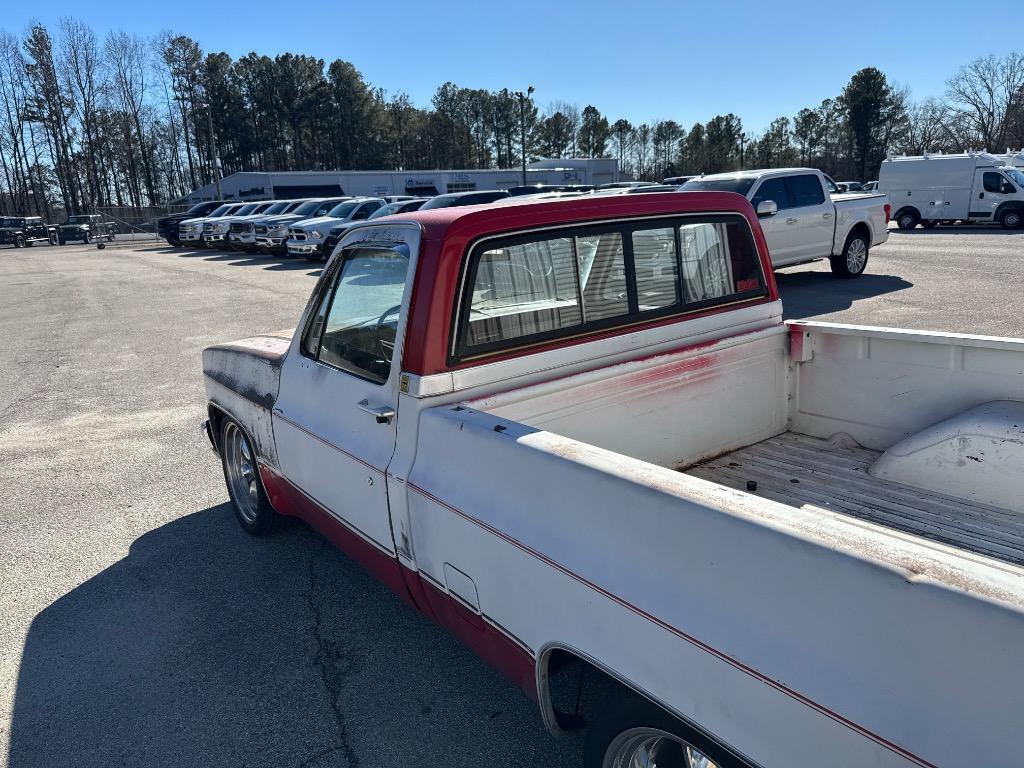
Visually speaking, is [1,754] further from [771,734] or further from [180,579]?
[771,734]

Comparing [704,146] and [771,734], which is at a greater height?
[704,146]

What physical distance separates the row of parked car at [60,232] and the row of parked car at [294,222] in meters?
13.6

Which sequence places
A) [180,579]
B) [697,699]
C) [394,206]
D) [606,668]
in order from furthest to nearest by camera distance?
[394,206] → [180,579] → [606,668] → [697,699]

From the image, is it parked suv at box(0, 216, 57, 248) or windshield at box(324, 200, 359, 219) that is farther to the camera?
parked suv at box(0, 216, 57, 248)

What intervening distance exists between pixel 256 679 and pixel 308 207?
83.4 feet

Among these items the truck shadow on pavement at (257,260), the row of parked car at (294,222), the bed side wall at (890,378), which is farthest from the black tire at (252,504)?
the truck shadow on pavement at (257,260)

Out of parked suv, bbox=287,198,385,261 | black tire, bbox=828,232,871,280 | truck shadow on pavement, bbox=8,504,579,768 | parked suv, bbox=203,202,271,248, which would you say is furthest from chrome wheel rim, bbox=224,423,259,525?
parked suv, bbox=203,202,271,248

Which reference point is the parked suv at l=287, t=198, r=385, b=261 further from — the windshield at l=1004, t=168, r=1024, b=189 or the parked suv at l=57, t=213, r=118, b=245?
the parked suv at l=57, t=213, r=118, b=245

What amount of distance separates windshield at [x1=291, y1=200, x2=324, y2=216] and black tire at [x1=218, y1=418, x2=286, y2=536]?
23226 mm

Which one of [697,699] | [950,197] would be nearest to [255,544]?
[697,699]

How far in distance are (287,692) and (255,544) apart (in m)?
1.48

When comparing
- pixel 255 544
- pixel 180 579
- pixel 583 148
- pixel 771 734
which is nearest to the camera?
pixel 771 734

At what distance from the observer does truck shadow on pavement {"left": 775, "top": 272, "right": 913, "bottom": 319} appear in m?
10.9

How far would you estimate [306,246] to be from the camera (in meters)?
22.0
